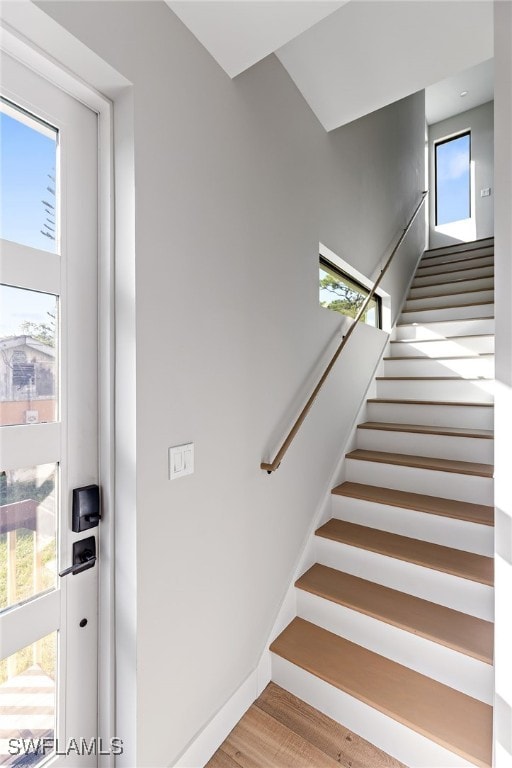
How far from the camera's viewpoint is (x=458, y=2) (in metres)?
1.48

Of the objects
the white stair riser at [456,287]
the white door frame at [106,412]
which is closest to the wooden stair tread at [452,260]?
the white stair riser at [456,287]

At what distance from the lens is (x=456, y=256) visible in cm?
466

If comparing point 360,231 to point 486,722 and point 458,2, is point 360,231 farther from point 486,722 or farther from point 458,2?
point 486,722

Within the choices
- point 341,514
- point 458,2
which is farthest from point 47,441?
point 458,2

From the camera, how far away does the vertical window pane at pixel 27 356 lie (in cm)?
94

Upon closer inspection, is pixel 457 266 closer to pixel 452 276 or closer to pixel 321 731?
pixel 452 276

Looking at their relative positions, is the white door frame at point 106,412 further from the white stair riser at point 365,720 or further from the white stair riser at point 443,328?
the white stair riser at point 443,328

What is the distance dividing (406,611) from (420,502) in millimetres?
607

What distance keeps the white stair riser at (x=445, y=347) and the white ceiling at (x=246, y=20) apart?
2.49 metres

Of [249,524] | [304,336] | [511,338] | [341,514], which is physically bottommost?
[341,514]

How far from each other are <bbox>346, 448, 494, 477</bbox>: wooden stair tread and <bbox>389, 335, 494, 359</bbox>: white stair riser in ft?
3.45

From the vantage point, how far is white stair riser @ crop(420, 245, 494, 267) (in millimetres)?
4383

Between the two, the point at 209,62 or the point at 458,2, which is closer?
the point at 209,62

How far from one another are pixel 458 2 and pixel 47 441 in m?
2.30
